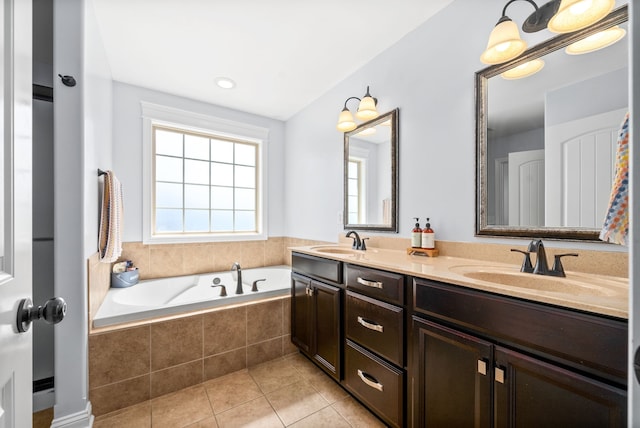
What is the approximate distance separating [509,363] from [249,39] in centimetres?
237

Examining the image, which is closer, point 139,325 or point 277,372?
point 139,325

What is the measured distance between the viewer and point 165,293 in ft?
8.32

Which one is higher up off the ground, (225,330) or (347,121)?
(347,121)

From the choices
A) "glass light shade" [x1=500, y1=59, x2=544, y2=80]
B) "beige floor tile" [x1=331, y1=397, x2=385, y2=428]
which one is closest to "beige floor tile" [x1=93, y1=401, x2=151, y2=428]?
"beige floor tile" [x1=331, y1=397, x2=385, y2=428]

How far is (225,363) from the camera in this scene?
6.49ft

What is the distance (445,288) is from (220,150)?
288 centimetres

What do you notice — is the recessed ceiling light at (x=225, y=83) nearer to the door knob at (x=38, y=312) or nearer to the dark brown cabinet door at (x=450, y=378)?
the door knob at (x=38, y=312)

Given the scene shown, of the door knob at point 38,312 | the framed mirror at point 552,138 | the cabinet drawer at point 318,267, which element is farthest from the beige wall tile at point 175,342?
the framed mirror at point 552,138

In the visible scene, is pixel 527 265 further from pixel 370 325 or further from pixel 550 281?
pixel 370 325

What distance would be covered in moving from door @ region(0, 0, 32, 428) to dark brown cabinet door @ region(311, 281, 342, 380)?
4.40 feet

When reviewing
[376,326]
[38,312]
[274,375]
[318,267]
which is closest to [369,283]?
[376,326]

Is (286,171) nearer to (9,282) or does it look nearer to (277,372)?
(277,372)

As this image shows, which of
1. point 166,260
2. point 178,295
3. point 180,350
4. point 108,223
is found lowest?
point 180,350

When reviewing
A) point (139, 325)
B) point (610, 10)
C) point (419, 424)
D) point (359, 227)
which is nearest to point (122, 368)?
point (139, 325)
